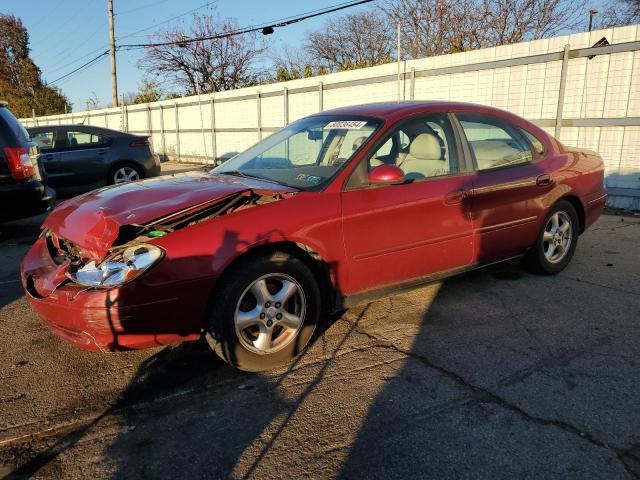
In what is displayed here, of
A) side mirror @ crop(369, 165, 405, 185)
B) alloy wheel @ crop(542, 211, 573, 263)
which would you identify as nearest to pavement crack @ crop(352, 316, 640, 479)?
side mirror @ crop(369, 165, 405, 185)

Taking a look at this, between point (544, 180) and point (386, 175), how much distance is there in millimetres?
1884

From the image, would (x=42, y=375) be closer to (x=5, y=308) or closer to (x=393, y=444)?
(x=5, y=308)

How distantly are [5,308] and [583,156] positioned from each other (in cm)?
548

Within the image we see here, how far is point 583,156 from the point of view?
197 inches

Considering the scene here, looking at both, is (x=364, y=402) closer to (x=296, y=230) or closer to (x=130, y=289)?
(x=296, y=230)

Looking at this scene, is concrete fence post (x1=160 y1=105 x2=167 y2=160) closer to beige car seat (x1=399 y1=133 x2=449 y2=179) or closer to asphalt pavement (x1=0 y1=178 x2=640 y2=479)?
asphalt pavement (x1=0 y1=178 x2=640 y2=479)

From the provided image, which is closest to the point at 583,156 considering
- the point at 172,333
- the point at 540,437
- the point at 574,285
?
the point at 574,285

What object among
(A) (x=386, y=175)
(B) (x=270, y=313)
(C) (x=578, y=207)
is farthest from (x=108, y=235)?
(C) (x=578, y=207)

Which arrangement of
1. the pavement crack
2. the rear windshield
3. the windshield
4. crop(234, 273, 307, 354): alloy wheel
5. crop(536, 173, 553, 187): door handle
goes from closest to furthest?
the pavement crack < crop(234, 273, 307, 354): alloy wheel < the windshield < crop(536, 173, 553, 187): door handle < the rear windshield

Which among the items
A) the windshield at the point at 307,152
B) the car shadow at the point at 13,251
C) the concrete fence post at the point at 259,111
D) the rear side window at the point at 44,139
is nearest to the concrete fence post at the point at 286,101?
the concrete fence post at the point at 259,111

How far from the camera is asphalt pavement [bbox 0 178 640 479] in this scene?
2262mm

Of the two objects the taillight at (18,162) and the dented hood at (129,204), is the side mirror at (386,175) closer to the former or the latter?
the dented hood at (129,204)

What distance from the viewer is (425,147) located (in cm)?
391

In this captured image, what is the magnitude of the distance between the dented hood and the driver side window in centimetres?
95
